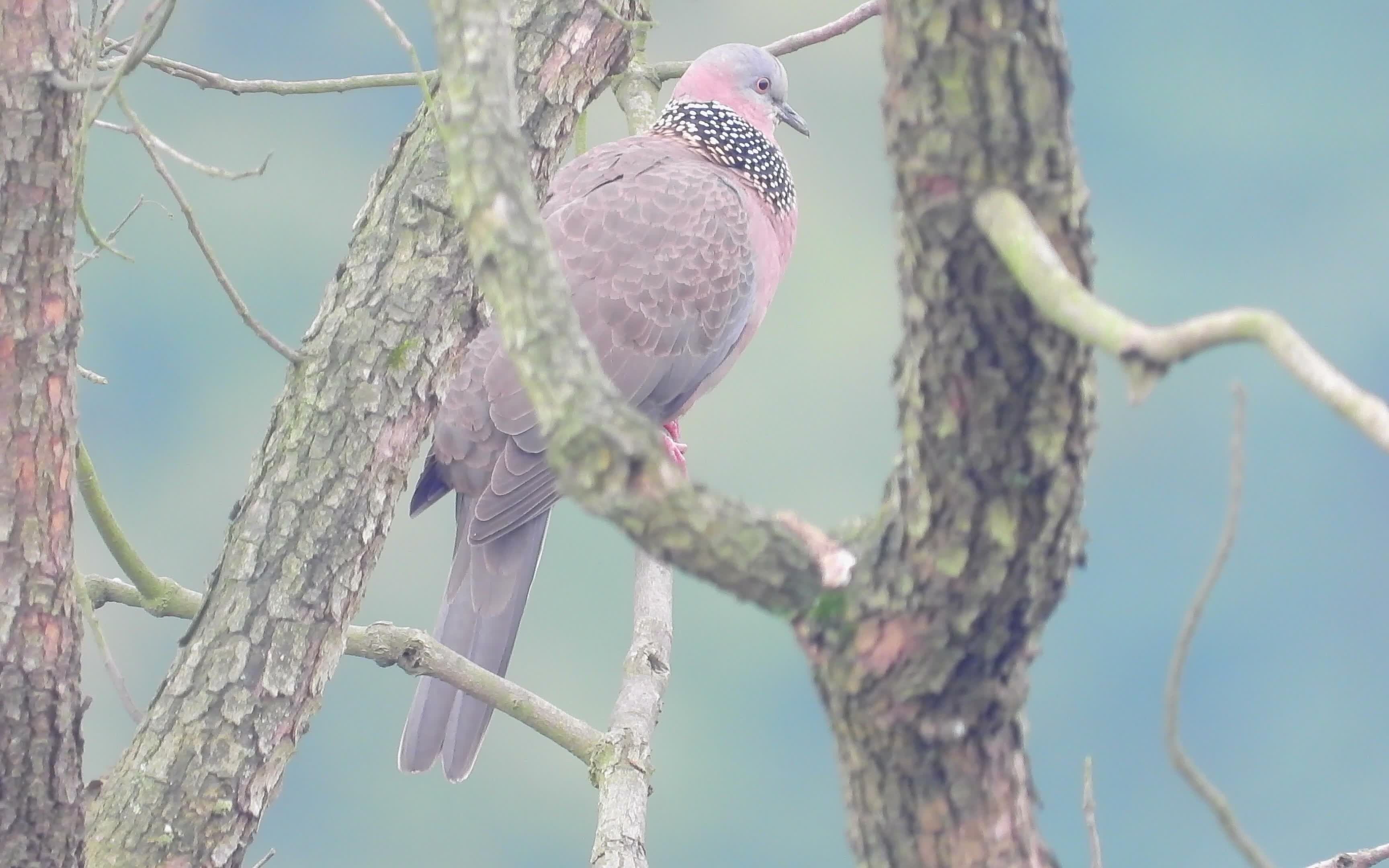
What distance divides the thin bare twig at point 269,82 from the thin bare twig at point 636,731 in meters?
0.87

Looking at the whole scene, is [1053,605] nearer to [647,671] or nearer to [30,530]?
[30,530]

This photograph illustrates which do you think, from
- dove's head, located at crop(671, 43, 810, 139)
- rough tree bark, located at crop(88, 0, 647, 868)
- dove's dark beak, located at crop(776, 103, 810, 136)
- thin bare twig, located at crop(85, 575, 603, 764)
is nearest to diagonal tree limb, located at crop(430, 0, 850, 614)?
rough tree bark, located at crop(88, 0, 647, 868)

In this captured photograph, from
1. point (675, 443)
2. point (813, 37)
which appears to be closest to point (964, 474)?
point (813, 37)

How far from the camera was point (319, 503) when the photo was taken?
2.36 m

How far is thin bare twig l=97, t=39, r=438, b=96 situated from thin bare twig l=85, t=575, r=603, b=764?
2.65 ft

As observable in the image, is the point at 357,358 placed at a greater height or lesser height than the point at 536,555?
lesser

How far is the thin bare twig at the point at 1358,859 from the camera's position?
188cm

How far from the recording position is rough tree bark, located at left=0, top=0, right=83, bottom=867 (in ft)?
5.65

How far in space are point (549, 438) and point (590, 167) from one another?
255 centimetres

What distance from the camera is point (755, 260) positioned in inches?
142

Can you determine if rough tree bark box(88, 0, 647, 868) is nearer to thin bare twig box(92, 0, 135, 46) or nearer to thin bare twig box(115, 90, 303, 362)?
thin bare twig box(115, 90, 303, 362)

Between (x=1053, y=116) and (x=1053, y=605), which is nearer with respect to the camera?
(x=1053, y=116)

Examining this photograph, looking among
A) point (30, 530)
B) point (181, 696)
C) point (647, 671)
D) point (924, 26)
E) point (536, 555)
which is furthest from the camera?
point (536, 555)

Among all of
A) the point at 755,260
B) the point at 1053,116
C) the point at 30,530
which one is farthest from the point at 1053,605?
the point at 755,260
